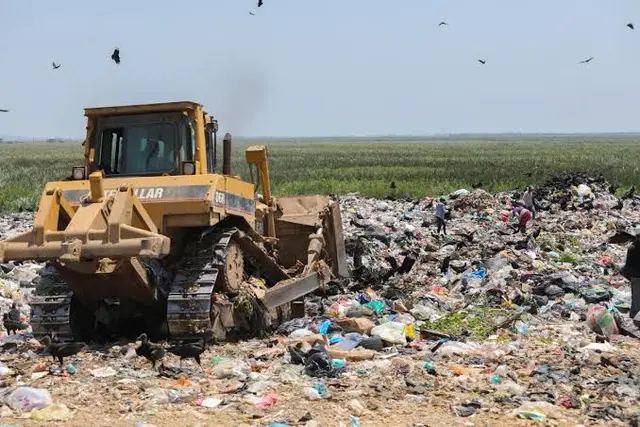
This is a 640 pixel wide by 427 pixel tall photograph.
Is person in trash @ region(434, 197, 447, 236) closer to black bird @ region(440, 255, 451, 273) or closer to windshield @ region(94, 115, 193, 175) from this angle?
black bird @ region(440, 255, 451, 273)

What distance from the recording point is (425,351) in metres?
6.78

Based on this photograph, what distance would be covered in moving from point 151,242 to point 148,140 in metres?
1.72

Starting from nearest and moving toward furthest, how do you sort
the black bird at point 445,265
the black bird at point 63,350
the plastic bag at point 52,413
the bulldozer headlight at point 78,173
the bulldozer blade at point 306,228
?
the plastic bag at point 52,413, the black bird at point 63,350, the bulldozer headlight at point 78,173, the bulldozer blade at point 306,228, the black bird at point 445,265

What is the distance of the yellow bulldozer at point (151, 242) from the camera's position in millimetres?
6020

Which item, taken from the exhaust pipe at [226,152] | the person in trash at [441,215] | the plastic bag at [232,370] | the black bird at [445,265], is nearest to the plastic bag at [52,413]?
the plastic bag at [232,370]

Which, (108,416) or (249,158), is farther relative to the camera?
(249,158)

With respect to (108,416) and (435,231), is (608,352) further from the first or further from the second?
(435,231)

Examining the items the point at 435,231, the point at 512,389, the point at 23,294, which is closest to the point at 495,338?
the point at 512,389

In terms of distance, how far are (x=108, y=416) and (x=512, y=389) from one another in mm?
2581

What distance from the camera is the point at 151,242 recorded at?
5809 mm

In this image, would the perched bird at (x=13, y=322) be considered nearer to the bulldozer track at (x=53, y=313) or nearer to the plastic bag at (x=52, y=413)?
the bulldozer track at (x=53, y=313)

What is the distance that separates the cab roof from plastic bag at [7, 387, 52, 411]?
Result: 271cm

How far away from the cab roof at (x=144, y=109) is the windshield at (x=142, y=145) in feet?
0.23

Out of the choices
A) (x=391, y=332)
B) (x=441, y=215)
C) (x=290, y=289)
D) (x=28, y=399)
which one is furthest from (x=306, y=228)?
(x=441, y=215)
